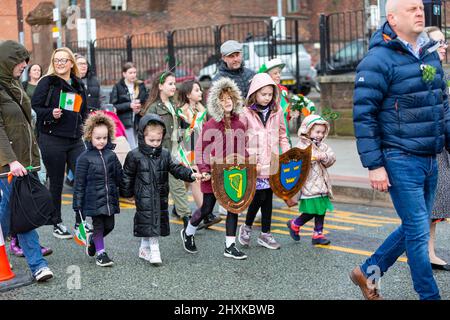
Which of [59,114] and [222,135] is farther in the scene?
[59,114]

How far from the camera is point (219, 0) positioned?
43156 mm

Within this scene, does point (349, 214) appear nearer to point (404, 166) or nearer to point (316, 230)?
point (316, 230)

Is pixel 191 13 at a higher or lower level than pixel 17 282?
higher

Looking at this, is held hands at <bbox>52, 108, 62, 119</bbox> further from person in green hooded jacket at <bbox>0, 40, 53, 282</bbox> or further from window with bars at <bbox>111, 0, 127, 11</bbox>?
window with bars at <bbox>111, 0, 127, 11</bbox>

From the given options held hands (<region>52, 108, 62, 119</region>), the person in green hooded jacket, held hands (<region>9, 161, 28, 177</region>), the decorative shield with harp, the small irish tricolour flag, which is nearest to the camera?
held hands (<region>9, 161, 28, 177</region>)

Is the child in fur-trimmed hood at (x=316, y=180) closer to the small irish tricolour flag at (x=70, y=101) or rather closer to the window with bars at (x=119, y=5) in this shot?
the small irish tricolour flag at (x=70, y=101)

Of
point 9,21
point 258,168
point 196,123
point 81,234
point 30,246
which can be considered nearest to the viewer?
point 30,246

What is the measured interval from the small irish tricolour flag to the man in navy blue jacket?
3.72 m

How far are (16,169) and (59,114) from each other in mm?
1823

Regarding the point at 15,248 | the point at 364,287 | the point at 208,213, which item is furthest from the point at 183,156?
the point at 364,287

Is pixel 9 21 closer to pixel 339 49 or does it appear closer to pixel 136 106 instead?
pixel 339 49

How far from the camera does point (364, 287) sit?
17.8 feet

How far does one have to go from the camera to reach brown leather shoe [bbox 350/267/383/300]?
539cm

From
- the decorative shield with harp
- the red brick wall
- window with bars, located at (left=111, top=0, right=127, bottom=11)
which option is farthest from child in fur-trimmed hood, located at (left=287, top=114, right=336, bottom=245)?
window with bars, located at (left=111, top=0, right=127, bottom=11)
